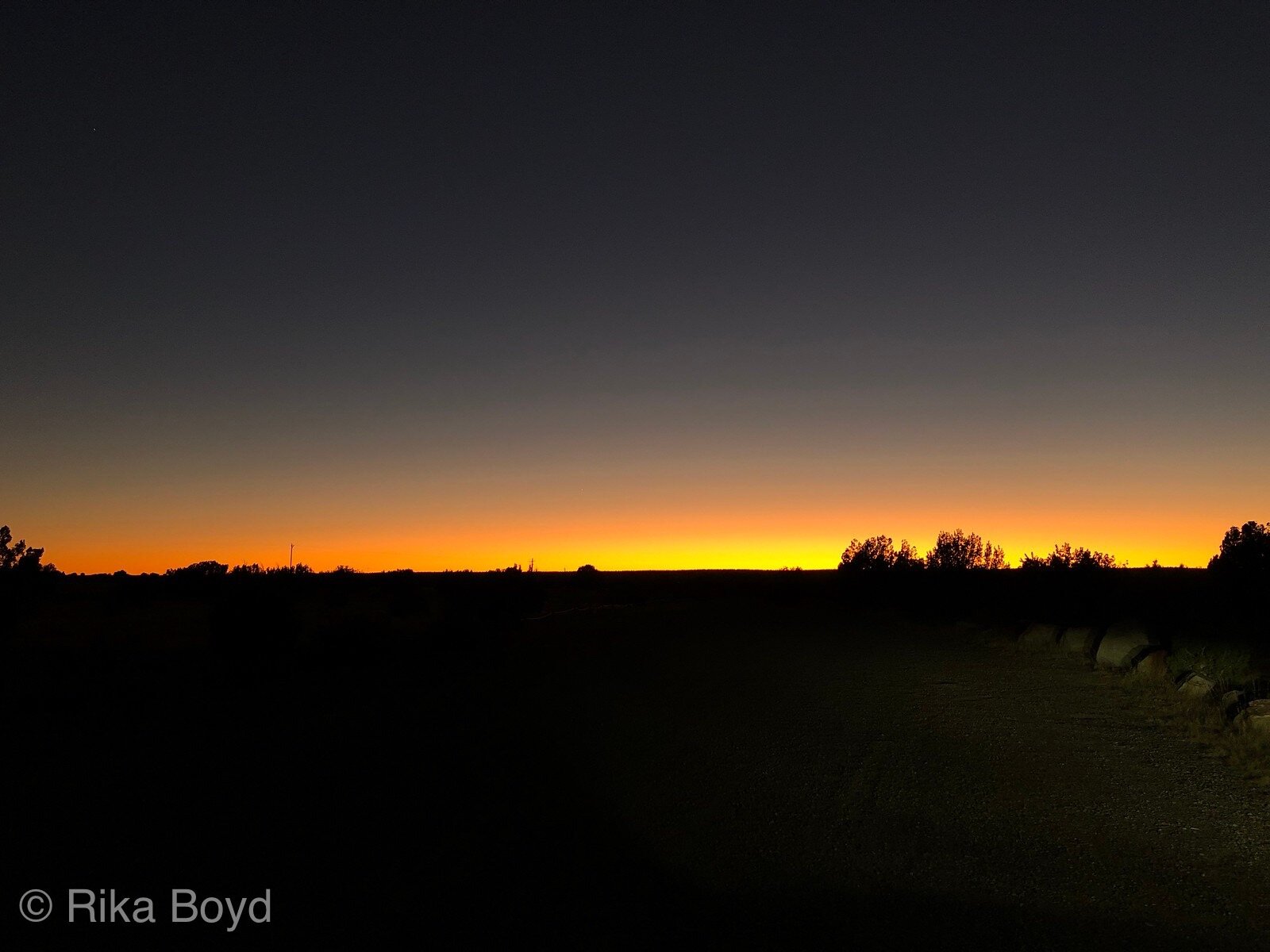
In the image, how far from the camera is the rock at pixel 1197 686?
14.7m

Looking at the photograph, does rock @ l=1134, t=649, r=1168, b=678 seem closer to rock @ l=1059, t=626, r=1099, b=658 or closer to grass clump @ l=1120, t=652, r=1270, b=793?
grass clump @ l=1120, t=652, r=1270, b=793

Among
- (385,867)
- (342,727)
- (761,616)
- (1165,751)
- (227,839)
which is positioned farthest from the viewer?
(761,616)

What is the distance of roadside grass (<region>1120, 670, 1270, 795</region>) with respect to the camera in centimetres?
1117

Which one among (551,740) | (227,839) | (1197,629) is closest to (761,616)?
(1197,629)

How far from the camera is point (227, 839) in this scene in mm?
9539

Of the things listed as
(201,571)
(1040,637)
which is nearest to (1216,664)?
(1040,637)

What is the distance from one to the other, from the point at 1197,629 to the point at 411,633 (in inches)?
967

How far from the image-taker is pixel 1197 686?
48.8ft

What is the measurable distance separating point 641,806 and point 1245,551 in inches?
Result: 1075

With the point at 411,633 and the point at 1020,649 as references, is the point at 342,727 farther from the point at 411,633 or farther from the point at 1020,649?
the point at 411,633

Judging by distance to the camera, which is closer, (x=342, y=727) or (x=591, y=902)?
(x=591, y=902)

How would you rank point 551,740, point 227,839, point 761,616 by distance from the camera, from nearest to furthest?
point 227,839 → point 551,740 → point 761,616

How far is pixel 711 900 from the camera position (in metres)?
7.84

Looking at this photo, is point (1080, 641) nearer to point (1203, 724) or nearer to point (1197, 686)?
point (1197, 686)
